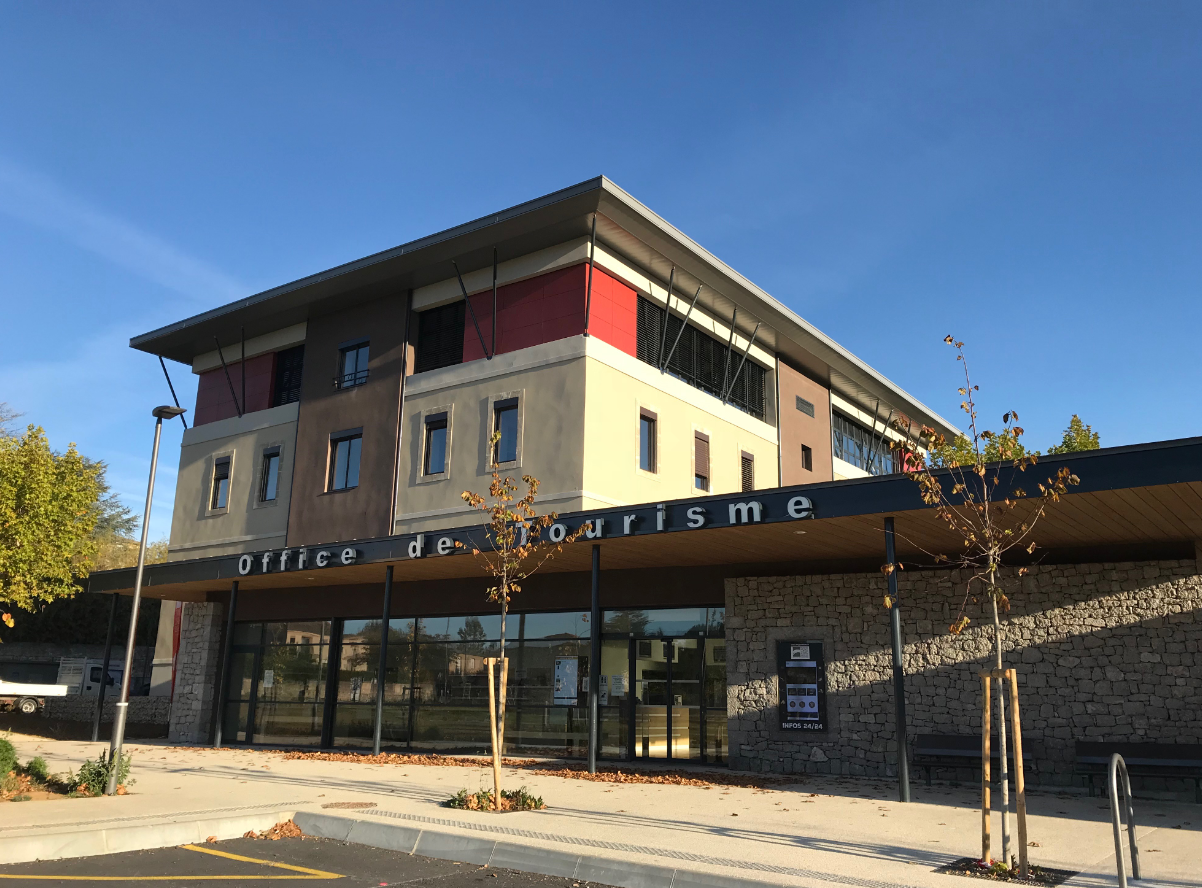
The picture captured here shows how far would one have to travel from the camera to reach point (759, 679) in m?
16.5

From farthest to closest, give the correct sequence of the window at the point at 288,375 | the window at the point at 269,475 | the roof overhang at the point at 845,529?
the window at the point at 288,375 < the window at the point at 269,475 < the roof overhang at the point at 845,529

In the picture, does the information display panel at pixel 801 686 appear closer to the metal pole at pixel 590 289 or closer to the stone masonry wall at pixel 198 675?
the metal pole at pixel 590 289

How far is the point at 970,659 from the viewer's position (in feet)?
48.6

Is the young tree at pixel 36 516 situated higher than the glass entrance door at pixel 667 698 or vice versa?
the young tree at pixel 36 516

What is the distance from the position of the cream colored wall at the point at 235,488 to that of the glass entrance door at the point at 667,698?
1186 centimetres

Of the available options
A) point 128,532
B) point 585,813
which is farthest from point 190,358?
point 128,532

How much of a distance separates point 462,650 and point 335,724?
442 cm

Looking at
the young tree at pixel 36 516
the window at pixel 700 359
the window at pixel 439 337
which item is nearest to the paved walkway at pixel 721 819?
the window at pixel 439 337

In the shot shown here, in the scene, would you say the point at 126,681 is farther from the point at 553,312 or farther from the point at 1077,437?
the point at 1077,437

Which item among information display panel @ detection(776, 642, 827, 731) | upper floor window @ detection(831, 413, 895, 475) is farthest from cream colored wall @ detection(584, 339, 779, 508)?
upper floor window @ detection(831, 413, 895, 475)

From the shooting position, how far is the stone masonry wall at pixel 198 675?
982 inches

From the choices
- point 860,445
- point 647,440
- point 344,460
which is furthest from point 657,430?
point 860,445

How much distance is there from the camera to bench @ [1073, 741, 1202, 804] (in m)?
12.3

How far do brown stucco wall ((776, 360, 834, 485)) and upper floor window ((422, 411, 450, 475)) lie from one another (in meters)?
9.85
